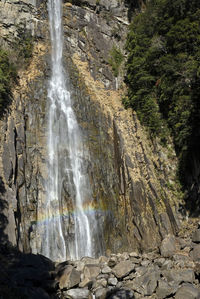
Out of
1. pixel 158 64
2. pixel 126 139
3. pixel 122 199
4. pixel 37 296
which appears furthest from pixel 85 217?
pixel 158 64

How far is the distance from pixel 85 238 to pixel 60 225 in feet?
5.10

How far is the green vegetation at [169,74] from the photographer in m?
16.5

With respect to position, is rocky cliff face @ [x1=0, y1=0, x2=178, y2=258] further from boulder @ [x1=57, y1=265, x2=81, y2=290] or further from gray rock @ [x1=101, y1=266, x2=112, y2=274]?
gray rock @ [x1=101, y1=266, x2=112, y2=274]

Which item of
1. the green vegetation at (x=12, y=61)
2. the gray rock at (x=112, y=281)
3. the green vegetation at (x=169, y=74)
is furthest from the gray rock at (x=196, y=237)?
the green vegetation at (x=12, y=61)

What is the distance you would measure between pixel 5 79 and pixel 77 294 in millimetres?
13345

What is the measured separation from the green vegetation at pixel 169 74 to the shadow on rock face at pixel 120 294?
417 inches

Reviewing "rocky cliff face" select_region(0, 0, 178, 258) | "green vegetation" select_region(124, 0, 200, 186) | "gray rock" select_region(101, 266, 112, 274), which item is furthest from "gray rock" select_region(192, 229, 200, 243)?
"green vegetation" select_region(124, 0, 200, 186)

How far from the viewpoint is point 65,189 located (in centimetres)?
1509

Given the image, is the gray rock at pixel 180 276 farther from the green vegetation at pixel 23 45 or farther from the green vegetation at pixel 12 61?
the green vegetation at pixel 23 45

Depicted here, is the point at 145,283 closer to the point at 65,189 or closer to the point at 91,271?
the point at 91,271

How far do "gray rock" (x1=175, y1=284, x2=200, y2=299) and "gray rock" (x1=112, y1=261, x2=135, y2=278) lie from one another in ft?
6.74

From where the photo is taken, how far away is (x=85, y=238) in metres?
13.9

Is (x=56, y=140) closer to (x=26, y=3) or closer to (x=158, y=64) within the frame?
(x=158, y=64)

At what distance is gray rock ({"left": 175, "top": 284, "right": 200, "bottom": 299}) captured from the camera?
7852 millimetres
